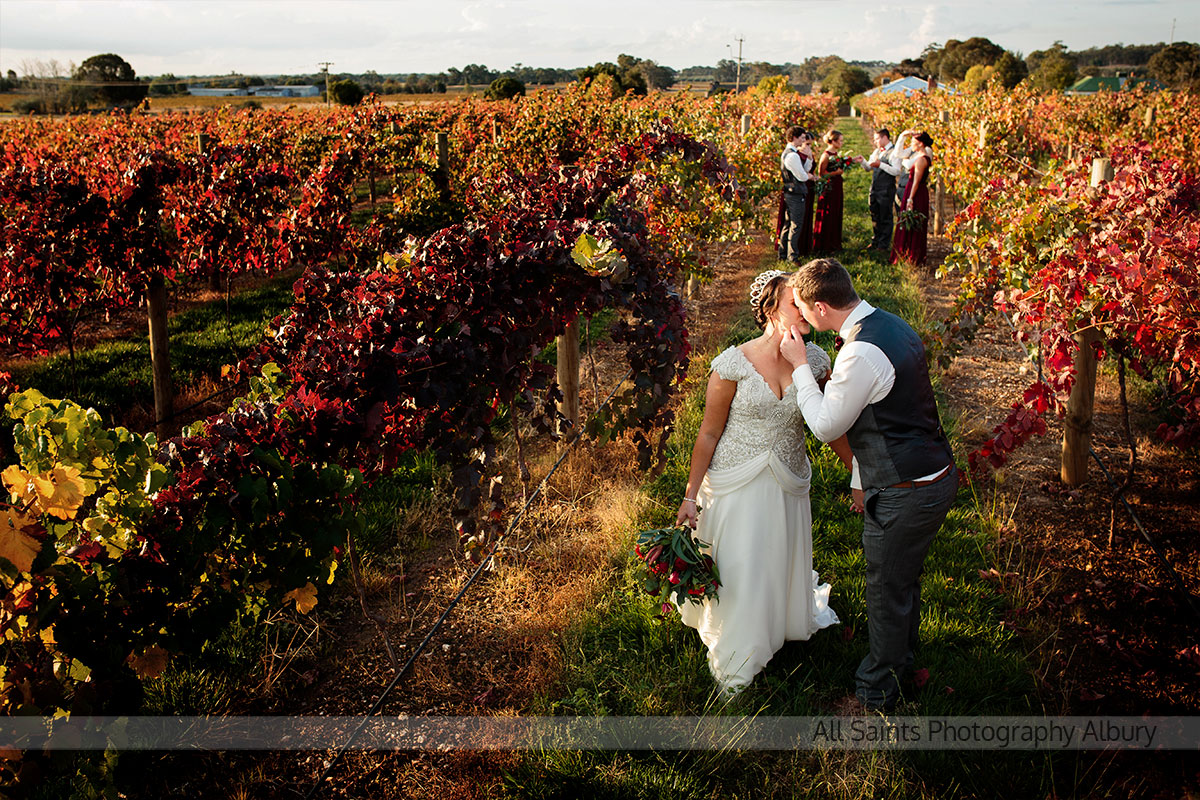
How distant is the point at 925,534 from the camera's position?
9.61 ft

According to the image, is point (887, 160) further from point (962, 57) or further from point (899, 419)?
point (962, 57)

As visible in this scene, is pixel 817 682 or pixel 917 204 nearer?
pixel 817 682

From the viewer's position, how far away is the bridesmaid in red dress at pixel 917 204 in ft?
32.9

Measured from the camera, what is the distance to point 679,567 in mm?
3174

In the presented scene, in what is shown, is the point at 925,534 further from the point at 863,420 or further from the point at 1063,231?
the point at 1063,231

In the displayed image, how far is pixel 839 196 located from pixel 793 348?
8.58 metres

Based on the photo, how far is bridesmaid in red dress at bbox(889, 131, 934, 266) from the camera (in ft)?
32.9

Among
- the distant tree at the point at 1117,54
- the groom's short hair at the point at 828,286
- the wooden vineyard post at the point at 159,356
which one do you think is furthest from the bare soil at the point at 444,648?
the distant tree at the point at 1117,54

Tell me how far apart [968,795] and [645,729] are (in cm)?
112

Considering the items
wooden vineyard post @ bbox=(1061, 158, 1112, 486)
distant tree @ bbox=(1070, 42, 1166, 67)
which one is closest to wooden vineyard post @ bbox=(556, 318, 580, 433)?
wooden vineyard post @ bbox=(1061, 158, 1112, 486)

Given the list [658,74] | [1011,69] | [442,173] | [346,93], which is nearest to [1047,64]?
[1011,69]

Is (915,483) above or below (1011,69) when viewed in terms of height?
below

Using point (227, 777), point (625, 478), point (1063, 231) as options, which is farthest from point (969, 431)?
point (227, 777)

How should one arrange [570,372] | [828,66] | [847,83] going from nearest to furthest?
[570,372], [847,83], [828,66]
